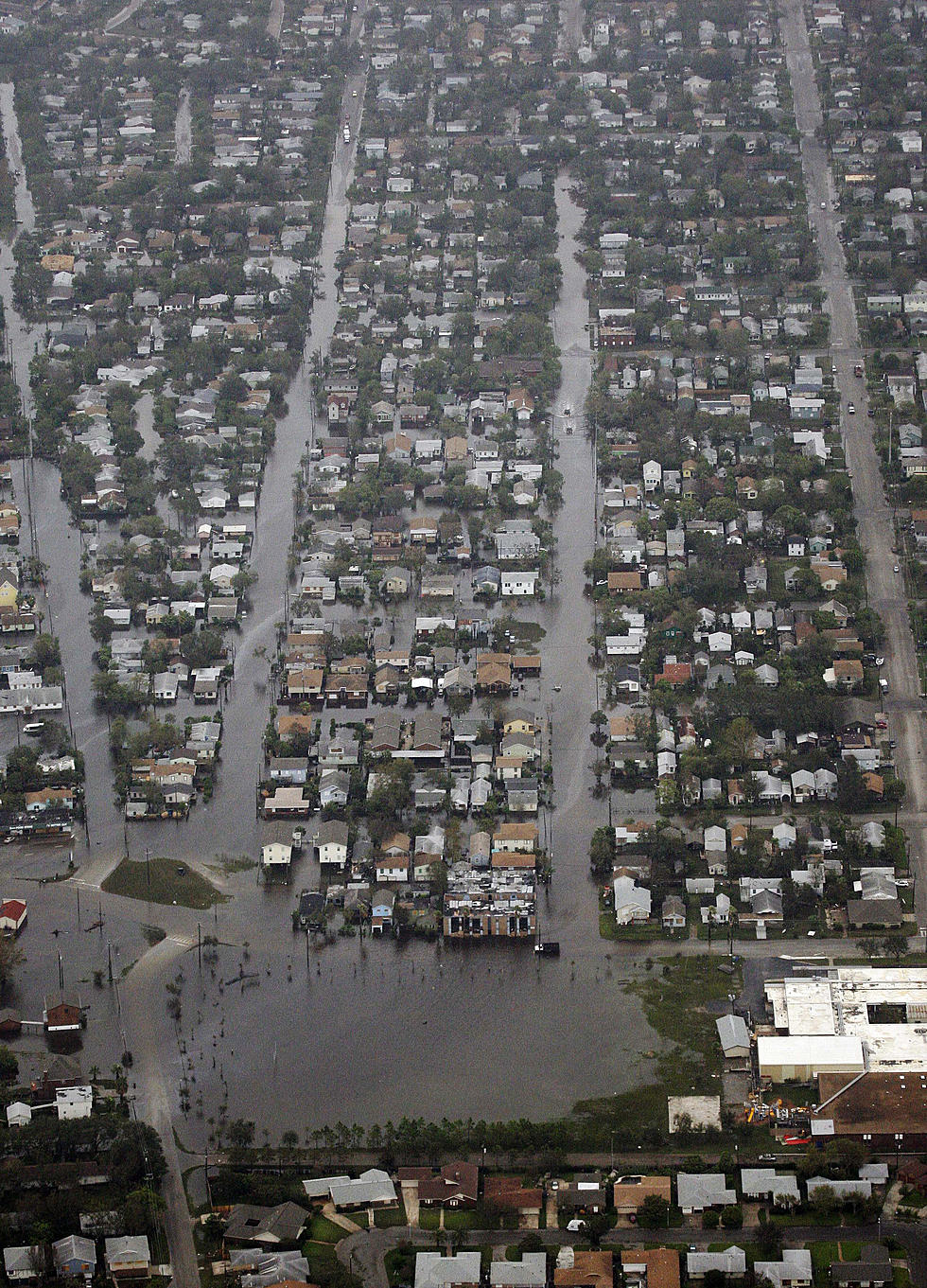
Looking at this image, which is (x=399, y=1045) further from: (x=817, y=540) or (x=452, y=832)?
(x=817, y=540)

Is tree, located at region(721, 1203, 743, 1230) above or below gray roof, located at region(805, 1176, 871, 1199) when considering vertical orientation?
below

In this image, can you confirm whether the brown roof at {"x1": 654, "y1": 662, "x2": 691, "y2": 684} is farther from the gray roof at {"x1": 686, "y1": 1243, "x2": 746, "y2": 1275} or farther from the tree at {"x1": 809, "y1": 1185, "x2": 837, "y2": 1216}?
the gray roof at {"x1": 686, "y1": 1243, "x2": 746, "y2": 1275}

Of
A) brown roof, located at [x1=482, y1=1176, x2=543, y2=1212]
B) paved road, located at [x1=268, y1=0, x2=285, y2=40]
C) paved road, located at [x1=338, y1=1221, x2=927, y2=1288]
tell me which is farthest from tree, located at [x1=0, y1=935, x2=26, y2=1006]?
paved road, located at [x1=268, y1=0, x2=285, y2=40]

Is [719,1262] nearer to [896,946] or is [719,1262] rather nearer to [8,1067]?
[896,946]

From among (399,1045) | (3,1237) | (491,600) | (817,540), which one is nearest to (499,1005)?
(399,1045)

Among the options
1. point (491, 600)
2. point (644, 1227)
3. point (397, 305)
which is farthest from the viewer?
point (397, 305)
